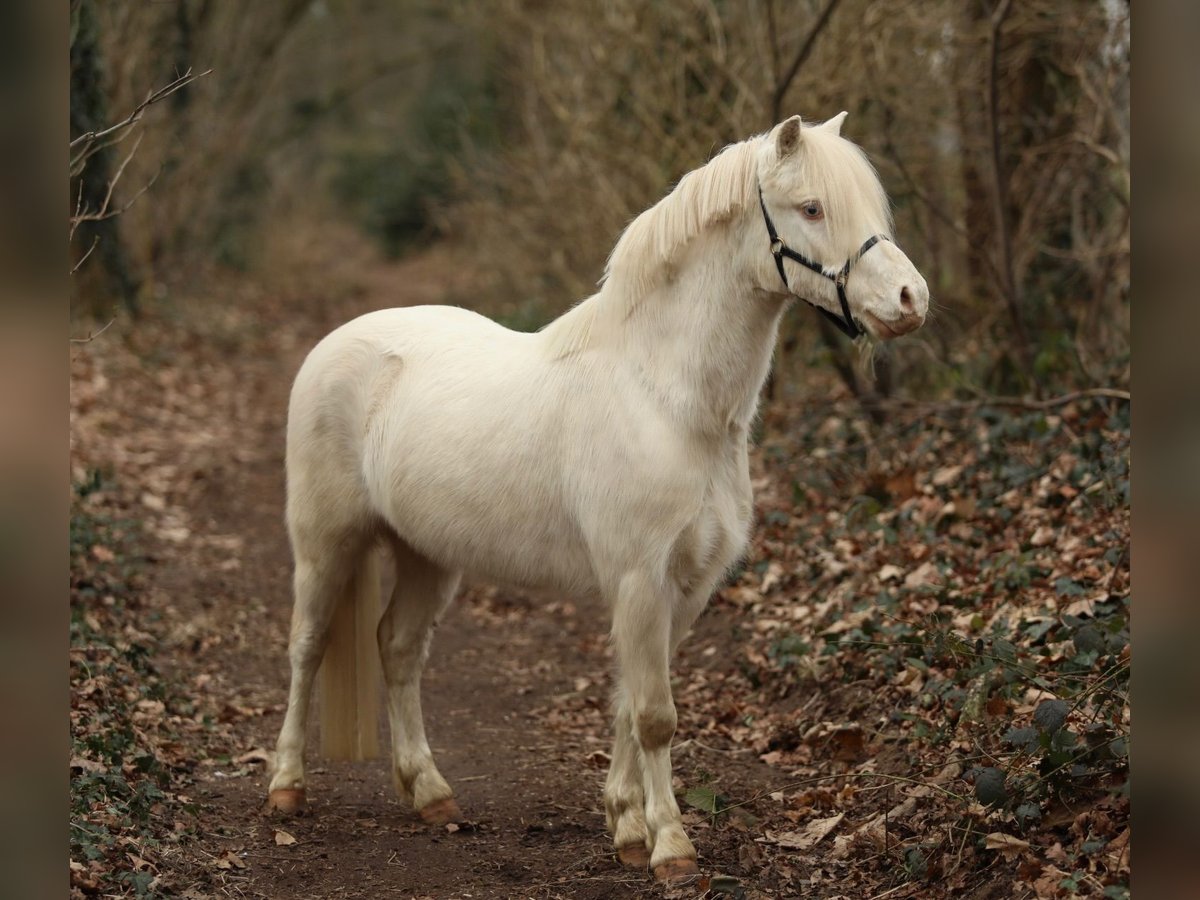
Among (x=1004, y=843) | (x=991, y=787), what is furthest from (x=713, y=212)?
(x=1004, y=843)

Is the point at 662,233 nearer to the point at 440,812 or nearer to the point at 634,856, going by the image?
the point at 634,856

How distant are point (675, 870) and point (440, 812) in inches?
45.8

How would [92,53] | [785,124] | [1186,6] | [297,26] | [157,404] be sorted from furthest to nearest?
1. [297,26]
2. [157,404]
3. [92,53]
4. [785,124]
5. [1186,6]

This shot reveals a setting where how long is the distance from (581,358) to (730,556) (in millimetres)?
871

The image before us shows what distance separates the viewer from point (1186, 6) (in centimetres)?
192

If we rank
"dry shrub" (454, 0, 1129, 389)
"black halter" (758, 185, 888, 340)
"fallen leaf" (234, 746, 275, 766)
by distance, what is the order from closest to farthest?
"black halter" (758, 185, 888, 340), "fallen leaf" (234, 746, 275, 766), "dry shrub" (454, 0, 1129, 389)

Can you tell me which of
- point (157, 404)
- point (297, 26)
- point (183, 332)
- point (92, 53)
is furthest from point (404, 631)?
point (297, 26)

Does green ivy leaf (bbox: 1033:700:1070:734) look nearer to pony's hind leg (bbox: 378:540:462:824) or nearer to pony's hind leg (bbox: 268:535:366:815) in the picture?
pony's hind leg (bbox: 378:540:462:824)

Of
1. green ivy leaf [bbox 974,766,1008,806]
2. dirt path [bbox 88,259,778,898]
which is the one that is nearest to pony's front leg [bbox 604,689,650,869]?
dirt path [bbox 88,259,778,898]

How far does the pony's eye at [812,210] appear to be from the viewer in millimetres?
3912

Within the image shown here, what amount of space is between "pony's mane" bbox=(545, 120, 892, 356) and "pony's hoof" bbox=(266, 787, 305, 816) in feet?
6.87

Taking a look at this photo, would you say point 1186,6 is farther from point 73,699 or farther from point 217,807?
point 73,699

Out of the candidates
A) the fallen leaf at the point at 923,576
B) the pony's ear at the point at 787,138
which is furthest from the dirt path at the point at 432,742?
the pony's ear at the point at 787,138

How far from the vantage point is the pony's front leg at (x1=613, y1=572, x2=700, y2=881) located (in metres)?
4.13
